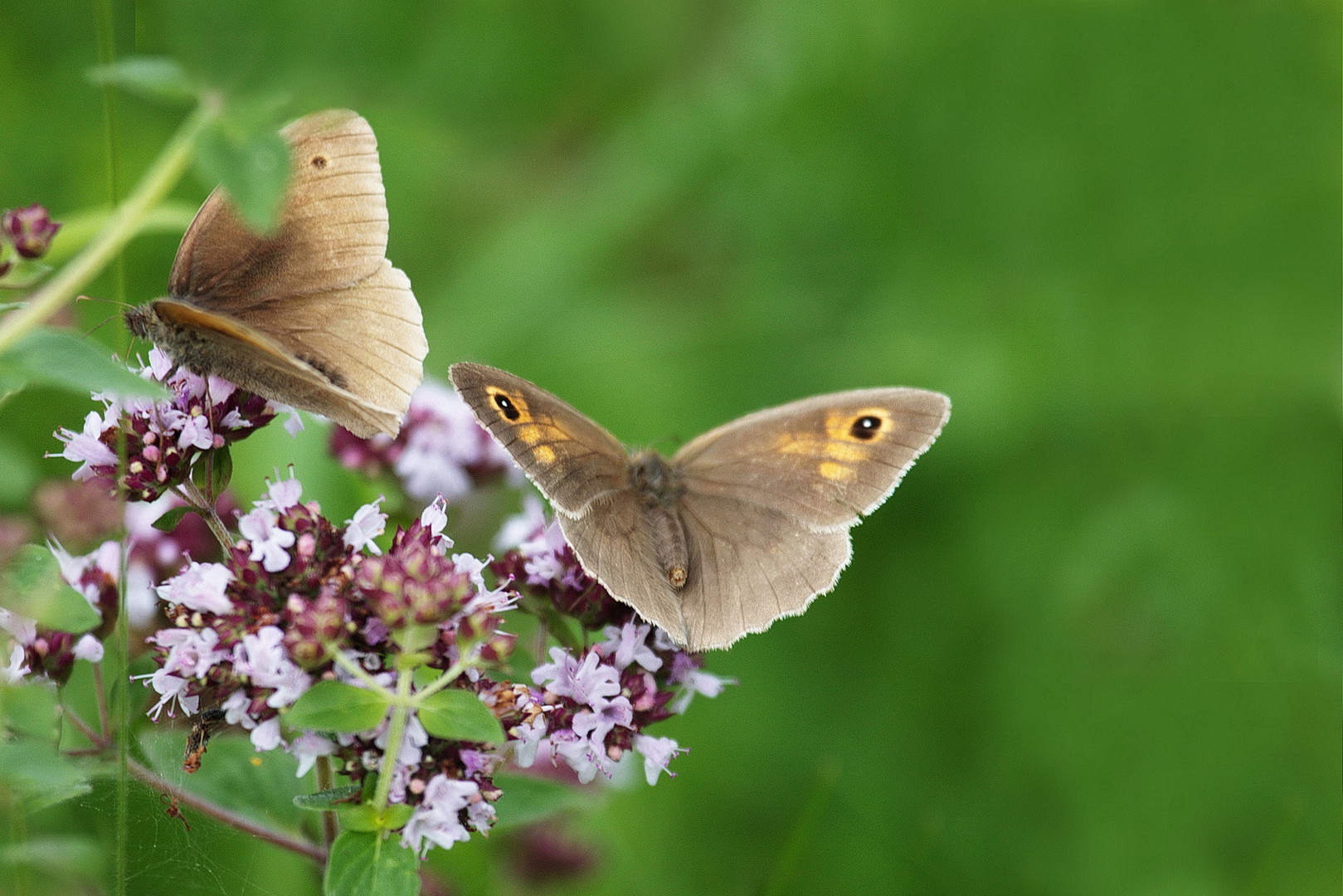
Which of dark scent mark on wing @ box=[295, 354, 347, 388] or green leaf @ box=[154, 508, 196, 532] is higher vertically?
dark scent mark on wing @ box=[295, 354, 347, 388]

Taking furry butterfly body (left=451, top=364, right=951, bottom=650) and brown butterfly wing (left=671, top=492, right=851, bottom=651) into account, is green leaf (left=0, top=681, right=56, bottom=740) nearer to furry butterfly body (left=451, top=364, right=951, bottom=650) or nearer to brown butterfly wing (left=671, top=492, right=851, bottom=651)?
furry butterfly body (left=451, top=364, right=951, bottom=650)

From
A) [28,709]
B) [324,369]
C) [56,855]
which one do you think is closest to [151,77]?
[324,369]

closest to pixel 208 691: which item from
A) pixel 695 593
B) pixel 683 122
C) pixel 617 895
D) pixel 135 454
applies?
pixel 135 454

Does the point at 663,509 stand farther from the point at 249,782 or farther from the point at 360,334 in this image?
the point at 249,782

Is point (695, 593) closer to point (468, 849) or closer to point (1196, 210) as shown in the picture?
point (468, 849)

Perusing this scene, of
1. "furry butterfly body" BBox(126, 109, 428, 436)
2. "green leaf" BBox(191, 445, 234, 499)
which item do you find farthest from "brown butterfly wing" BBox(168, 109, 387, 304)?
"green leaf" BBox(191, 445, 234, 499)
